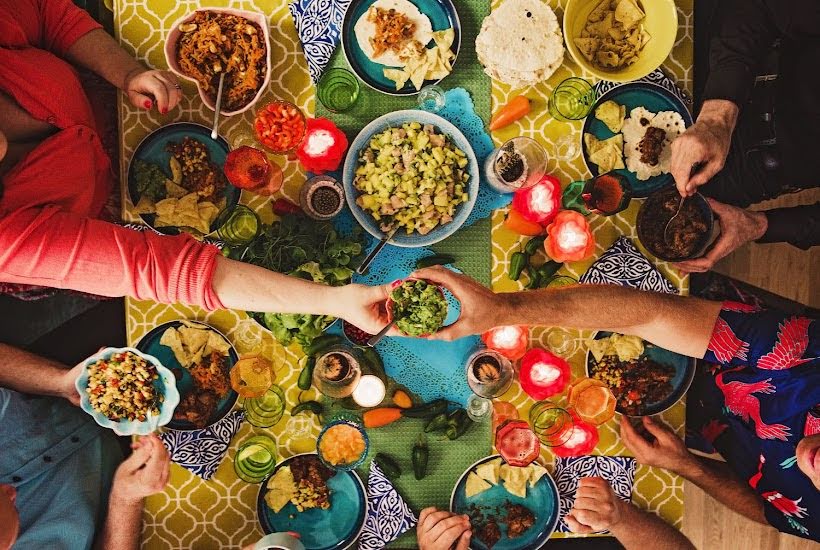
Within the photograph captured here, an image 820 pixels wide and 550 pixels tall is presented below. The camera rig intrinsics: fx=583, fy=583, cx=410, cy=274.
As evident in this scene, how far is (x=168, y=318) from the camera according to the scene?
2432 millimetres

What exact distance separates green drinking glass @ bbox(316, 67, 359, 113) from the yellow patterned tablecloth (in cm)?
6

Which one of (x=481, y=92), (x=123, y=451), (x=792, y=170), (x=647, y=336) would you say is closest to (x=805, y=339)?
(x=647, y=336)

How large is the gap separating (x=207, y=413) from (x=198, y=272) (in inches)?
28.8

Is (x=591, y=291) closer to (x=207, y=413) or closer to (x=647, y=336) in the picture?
(x=647, y=336)

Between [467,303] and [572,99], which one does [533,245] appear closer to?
[467,303]

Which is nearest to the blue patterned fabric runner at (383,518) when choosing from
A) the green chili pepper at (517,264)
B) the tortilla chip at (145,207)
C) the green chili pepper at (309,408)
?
the green chili pepper at (309,408)

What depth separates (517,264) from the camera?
7.95ft

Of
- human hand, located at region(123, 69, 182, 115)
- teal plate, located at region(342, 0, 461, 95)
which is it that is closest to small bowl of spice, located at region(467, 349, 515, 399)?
teal plate, located at region(342, 0, 461, 95)

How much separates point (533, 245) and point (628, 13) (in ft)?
3.17

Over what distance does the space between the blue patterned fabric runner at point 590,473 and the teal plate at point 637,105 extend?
1186 millimetres

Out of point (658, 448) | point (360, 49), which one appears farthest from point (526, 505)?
point (360, 49)

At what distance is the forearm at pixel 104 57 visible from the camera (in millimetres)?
2254

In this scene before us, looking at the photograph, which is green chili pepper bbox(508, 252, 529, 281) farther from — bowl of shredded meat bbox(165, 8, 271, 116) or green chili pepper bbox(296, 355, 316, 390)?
bowl of shredded meat bbox(165, 8, 271, 116)

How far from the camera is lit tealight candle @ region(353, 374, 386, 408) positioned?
243 cm
